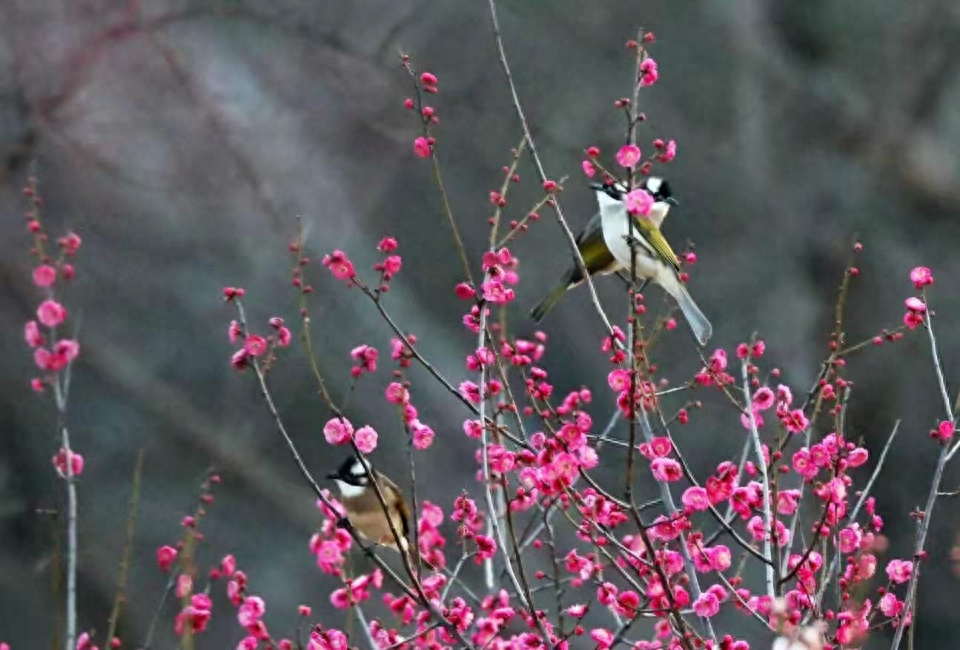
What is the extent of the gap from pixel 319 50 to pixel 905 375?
160 centimetres

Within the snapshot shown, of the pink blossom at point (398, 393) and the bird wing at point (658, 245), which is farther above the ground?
the bird wing at point (658, 245)

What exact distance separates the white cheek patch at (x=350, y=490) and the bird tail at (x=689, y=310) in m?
0.67

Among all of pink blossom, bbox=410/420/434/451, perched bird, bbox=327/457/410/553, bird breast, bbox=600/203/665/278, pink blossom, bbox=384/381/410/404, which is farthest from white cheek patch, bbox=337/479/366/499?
pink blossom, bbox=384/381/410/404

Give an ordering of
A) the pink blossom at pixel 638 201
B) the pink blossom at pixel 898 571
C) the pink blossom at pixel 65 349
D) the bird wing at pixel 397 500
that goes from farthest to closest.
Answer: the bird wing at pixel 397 500 < the pink blossom at pixel 898 571 < the pink blossom at pixel 65 349 < the pink blossom at pixel 638 201

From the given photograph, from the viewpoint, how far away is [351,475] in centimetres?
196

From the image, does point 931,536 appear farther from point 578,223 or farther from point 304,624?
point 304,624

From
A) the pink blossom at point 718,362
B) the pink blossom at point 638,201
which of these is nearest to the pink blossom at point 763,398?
the pink blossom at point 718,362

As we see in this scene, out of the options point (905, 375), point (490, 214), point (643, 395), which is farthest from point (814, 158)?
point (643, 395)

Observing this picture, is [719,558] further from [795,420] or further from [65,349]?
[65,349]

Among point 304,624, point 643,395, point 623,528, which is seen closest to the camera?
point 643,395

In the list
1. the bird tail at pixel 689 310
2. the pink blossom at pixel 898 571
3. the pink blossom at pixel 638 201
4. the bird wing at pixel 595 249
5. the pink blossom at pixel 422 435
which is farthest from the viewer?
the bird wing at pixel 595 249

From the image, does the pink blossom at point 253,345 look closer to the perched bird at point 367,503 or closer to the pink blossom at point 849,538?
the pink blossom at point 849,538

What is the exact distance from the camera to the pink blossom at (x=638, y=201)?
1.02 meters

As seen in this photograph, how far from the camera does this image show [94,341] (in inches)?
98.6
